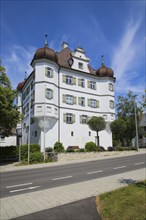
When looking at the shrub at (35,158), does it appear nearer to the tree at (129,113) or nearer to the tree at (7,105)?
the tree at (7,105)

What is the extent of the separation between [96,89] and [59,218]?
3544 centimetres

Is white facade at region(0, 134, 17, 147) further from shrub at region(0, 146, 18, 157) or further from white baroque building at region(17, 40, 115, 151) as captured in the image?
shrub at region(0, 146, 18, 157)

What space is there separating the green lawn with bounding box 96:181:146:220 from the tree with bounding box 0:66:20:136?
1483 cm

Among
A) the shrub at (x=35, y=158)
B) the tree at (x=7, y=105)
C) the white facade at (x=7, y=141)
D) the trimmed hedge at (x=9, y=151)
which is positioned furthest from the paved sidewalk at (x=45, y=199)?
the white facade at (x=7, y=141)

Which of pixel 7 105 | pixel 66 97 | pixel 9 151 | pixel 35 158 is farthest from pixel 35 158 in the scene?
pixel 66 97

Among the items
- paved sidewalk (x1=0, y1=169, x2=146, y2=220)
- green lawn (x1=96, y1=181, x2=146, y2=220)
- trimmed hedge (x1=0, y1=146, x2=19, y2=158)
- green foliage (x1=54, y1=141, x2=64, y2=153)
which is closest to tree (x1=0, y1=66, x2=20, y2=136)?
trimmed hedge (x1=0, y1=146, x2=19, y2=158)

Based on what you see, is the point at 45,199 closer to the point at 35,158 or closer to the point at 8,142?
the point at 35,158

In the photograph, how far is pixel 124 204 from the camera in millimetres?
7047

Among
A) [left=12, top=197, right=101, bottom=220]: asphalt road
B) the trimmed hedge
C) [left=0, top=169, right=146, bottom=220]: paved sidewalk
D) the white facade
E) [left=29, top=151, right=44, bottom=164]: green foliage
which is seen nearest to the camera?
[left=12, top=197, right=101, bottom=220]: asphalt road

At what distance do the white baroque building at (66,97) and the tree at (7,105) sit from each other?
565 cm

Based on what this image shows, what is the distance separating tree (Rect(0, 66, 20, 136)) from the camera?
808 inches

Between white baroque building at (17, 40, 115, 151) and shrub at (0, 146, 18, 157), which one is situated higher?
white baroque building at (17, 40, 115, 151)

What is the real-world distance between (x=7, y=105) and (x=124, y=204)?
16.3 metres

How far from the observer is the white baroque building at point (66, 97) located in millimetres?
32000
